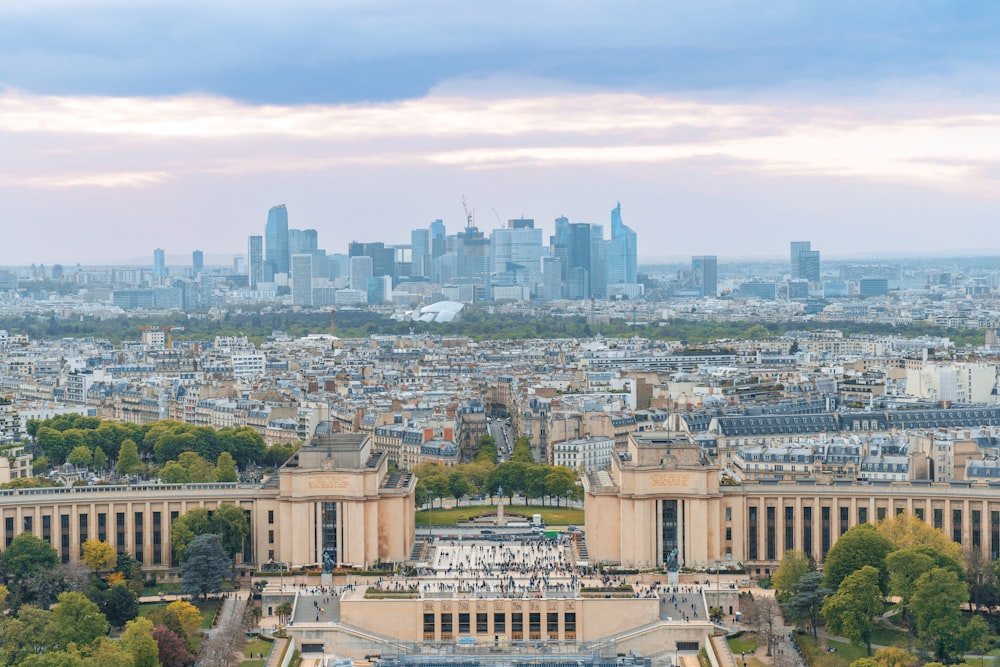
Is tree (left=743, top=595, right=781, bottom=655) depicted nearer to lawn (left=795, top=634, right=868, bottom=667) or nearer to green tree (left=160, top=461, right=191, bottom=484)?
lawn (left=795, top=634, right=868, bottom=667)

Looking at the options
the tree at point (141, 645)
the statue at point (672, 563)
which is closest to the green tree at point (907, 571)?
the statue at point (672, 563)

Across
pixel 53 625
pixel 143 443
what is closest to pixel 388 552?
pixel 53 625

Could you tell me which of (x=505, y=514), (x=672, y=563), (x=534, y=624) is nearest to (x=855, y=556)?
(x=672, y=563)

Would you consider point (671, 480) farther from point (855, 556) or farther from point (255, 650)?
point (255, 650)

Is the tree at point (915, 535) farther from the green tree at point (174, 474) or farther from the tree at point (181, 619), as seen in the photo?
the green tree at point (174, 474)

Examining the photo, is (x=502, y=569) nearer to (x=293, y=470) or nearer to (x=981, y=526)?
(x=293, y=470)
